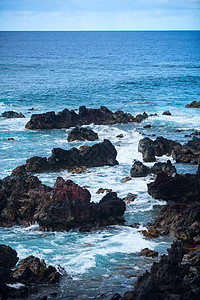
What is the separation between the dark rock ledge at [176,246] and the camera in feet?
36.4

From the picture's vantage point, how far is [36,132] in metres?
41.1

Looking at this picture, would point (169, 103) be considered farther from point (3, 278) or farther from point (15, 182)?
point (3, 278)

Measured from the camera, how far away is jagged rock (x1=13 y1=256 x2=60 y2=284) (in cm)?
1336

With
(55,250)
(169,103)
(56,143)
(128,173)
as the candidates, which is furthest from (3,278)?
(169,103)

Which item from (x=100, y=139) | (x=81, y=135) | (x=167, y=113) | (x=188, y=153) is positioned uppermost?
(x=167, y=113)

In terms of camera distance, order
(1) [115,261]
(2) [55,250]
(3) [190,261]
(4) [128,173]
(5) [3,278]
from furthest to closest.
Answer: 1. (4) [128,173]
2. (2) [55,250]
3. (1) [115,261]
4. (3) [190,261]
5. (5) [3,278]

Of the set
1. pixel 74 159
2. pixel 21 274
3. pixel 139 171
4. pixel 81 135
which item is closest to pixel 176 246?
pixel 21 274

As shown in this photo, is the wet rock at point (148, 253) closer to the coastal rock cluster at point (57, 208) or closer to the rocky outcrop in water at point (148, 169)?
the coastal rock cluster at point (57, 208)

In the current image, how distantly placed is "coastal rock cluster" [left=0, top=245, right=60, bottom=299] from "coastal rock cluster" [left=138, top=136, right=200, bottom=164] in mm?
17993

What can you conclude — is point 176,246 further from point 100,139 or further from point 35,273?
point 100,139

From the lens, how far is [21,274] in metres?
13.4

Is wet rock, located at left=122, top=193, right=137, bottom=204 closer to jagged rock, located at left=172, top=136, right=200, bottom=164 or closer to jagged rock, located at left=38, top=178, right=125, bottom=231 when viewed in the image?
jagged rock, located at left=38, top=178, right=125, bottom=231

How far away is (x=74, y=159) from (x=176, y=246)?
686 inches

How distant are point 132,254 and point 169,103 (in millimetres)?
44190
